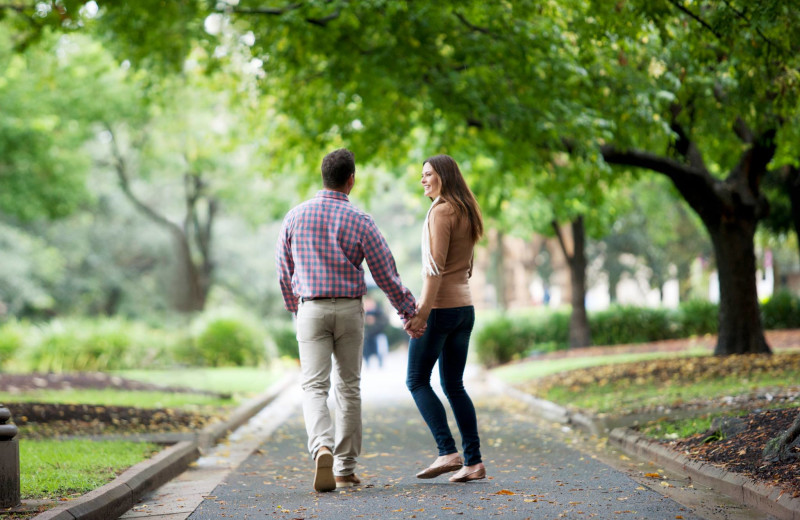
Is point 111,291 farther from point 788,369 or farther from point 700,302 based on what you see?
point 788,369

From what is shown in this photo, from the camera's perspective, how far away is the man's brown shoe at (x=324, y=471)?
602 cm

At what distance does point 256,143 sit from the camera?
19969mm

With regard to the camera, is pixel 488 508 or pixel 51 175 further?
pixel 51 175

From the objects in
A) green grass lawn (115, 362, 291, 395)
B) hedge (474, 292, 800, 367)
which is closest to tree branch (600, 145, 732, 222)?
green grass lawn (115, 362, 291, 395)

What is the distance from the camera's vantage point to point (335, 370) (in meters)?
6.37

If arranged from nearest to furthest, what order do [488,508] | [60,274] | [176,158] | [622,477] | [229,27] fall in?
1. [488,508]
2. [622,477]
3. [229,27]
4. [176,158]
5. [60,274]

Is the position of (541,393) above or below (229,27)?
below

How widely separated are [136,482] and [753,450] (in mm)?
4199

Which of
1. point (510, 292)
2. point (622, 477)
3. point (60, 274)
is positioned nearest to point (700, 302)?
point (510, 292)

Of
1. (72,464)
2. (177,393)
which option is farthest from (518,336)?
(72,464)

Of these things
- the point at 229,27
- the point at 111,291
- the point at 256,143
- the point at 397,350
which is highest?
the point at 229,27

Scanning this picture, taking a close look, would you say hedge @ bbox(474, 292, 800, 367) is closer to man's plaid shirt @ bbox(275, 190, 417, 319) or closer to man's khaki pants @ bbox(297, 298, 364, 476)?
man's khaki pants @ bbox(297, 298, 364, 476)

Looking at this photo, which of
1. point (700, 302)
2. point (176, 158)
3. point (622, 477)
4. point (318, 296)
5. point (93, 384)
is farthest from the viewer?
point (176, 158)

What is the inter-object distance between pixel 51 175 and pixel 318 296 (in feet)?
63.2
